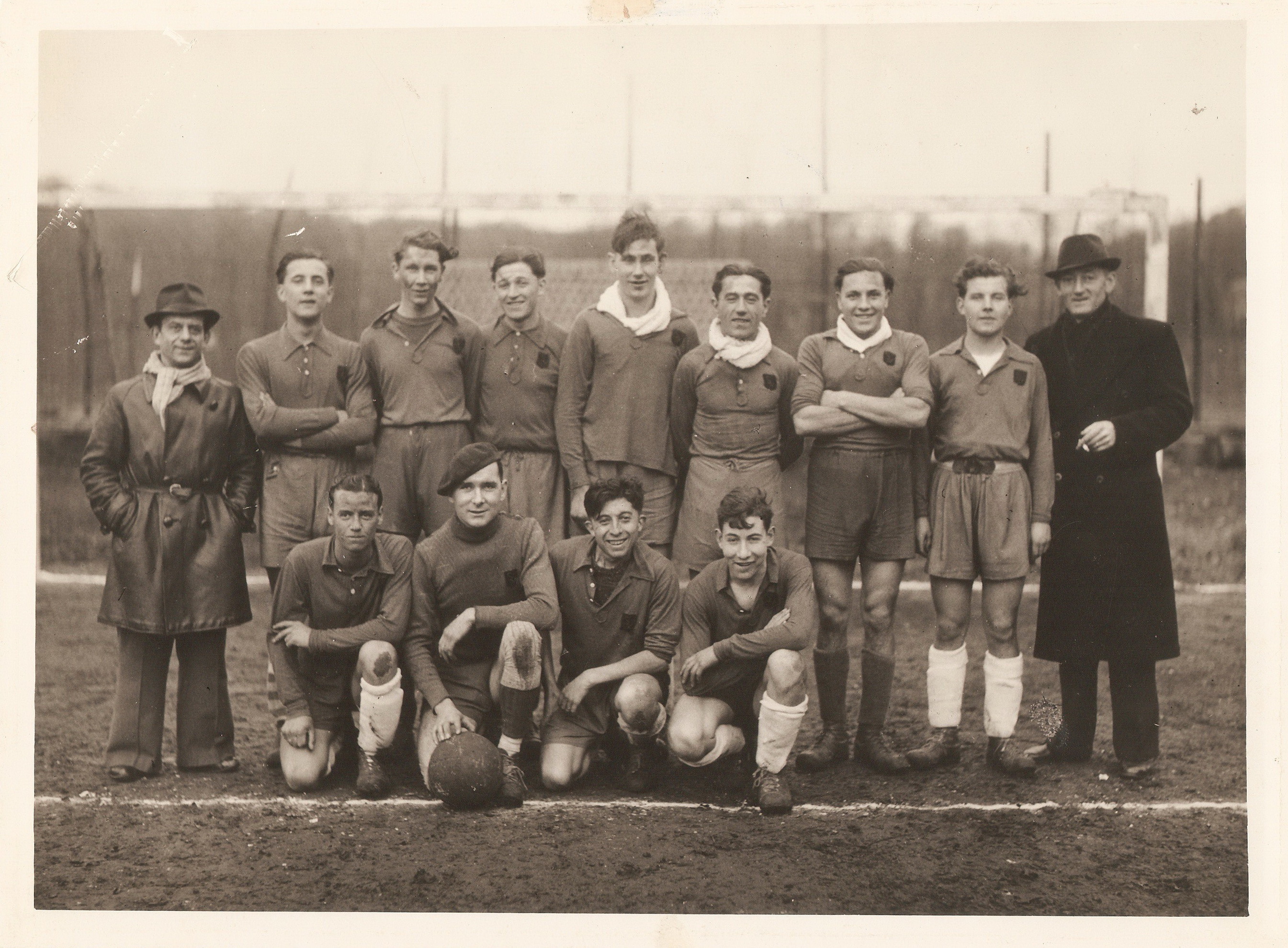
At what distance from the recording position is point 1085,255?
15.2 ft

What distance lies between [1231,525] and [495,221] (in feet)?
10.2

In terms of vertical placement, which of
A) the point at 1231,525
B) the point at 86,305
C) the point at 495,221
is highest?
the point at 495,221

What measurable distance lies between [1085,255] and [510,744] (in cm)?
288

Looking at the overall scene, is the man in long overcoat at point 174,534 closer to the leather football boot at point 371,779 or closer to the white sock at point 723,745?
the leather football boot at point 371,779

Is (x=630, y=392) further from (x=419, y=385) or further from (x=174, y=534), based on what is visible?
(x=174, y=534)

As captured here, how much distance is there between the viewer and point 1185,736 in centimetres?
461

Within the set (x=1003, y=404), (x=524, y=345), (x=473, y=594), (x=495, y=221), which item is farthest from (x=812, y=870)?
(x=495, y=221)

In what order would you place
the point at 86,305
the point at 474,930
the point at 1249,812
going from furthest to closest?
the point at 86,305 → the point at 1249,812 → the point at 474,930

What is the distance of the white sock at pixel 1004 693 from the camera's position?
4.52 meters

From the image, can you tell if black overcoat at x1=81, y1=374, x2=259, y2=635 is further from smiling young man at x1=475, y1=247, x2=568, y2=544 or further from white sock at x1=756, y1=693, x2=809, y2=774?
white sock at x1=756, y1=693, x2=809, y2=774

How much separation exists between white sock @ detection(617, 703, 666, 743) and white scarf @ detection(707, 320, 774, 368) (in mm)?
1323

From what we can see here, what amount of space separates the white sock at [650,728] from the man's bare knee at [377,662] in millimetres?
833

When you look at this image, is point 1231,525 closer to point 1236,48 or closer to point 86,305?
point 1236,48

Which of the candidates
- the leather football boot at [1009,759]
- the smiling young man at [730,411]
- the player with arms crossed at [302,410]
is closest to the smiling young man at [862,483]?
the smiling young man at [730,411]
